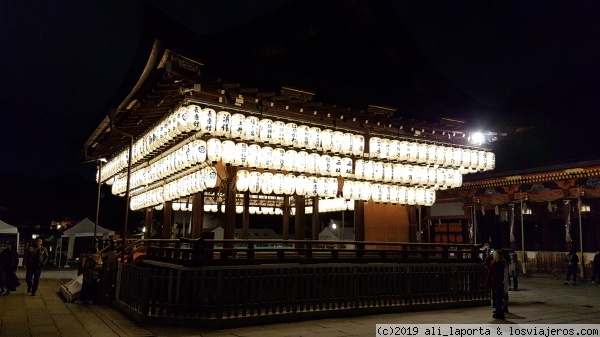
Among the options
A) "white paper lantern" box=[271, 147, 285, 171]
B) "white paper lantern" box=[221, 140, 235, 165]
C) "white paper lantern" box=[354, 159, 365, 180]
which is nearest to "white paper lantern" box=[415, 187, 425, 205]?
"white paper lantern" box=[354, 159, 365, 180]

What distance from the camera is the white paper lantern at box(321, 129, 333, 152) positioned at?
42.8 feet

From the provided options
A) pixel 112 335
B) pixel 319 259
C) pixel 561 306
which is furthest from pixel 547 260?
pixel 112 335

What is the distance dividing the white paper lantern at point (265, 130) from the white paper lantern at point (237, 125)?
0.54 metres

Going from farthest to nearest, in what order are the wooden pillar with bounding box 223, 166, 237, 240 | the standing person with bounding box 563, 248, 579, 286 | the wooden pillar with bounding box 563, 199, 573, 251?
the wooden pillar with bounding box 563, 199, 573, 251, the standing person with bounding box 563, 248, 579, 286, the wooden pillar with bounding box 223, 166, 237, 240

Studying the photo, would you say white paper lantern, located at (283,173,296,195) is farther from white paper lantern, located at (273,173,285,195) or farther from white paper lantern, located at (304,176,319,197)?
white paper lantern, located at (304,176,319,197)

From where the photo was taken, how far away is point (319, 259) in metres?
11.2

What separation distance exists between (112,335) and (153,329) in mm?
780

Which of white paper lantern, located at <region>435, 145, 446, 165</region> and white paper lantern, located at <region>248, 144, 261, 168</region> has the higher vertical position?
white paper lantern, located at <region>435, 145, 446, 165</region>

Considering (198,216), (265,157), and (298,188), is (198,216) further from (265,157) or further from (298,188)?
(298,188)

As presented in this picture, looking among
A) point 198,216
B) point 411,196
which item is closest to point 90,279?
point 198,216

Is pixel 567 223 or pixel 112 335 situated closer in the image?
pixel 112 335

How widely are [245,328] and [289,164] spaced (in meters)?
5.08

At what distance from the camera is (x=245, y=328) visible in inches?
364

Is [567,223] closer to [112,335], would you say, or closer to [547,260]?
[547,260]
